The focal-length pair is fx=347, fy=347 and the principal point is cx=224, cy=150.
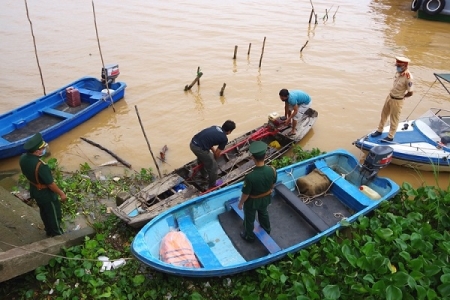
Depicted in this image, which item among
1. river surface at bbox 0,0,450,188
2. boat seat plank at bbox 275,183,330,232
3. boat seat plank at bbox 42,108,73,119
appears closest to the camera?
boat seat plank at bbox 275,183,330,232

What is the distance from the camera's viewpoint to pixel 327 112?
11.3 metres

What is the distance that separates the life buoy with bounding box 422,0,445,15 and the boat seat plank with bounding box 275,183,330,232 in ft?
62.6

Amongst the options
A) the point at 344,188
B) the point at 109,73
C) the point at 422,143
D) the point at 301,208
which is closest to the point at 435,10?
the point at 422,143

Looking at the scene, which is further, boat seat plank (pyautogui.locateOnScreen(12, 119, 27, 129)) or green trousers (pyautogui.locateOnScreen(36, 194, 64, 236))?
boat seat plank (pyautogui.locateOnScreen(12, 119, 27, 129))

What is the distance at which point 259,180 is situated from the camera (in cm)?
492

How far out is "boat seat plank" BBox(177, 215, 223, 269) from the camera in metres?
5.09

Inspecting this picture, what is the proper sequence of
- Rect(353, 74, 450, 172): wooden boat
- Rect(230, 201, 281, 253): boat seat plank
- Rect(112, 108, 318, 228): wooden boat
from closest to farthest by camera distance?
Rect(230, 201, 281, 253): boat seat plank < Rect(112, 108, 318, 228): wooden boat < Rect(353, 74, 450, 172): wooden boat

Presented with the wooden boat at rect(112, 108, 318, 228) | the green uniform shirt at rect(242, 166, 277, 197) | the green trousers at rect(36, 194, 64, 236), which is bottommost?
the wooden boat at rect(112, 108, 318, 228)

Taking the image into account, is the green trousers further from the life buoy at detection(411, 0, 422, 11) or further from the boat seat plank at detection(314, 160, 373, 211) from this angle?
the life buoy at detection(411, 0, 422, 11)

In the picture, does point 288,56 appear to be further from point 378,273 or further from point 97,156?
point 378,273

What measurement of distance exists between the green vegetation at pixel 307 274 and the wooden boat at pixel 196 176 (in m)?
0.66

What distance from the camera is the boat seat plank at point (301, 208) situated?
5.77m

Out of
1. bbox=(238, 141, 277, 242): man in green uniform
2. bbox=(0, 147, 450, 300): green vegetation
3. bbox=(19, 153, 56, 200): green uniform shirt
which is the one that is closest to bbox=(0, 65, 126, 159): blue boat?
bbox=(19, 153, 56, 200): green uniform shirt

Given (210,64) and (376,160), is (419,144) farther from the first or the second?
(210,64)
